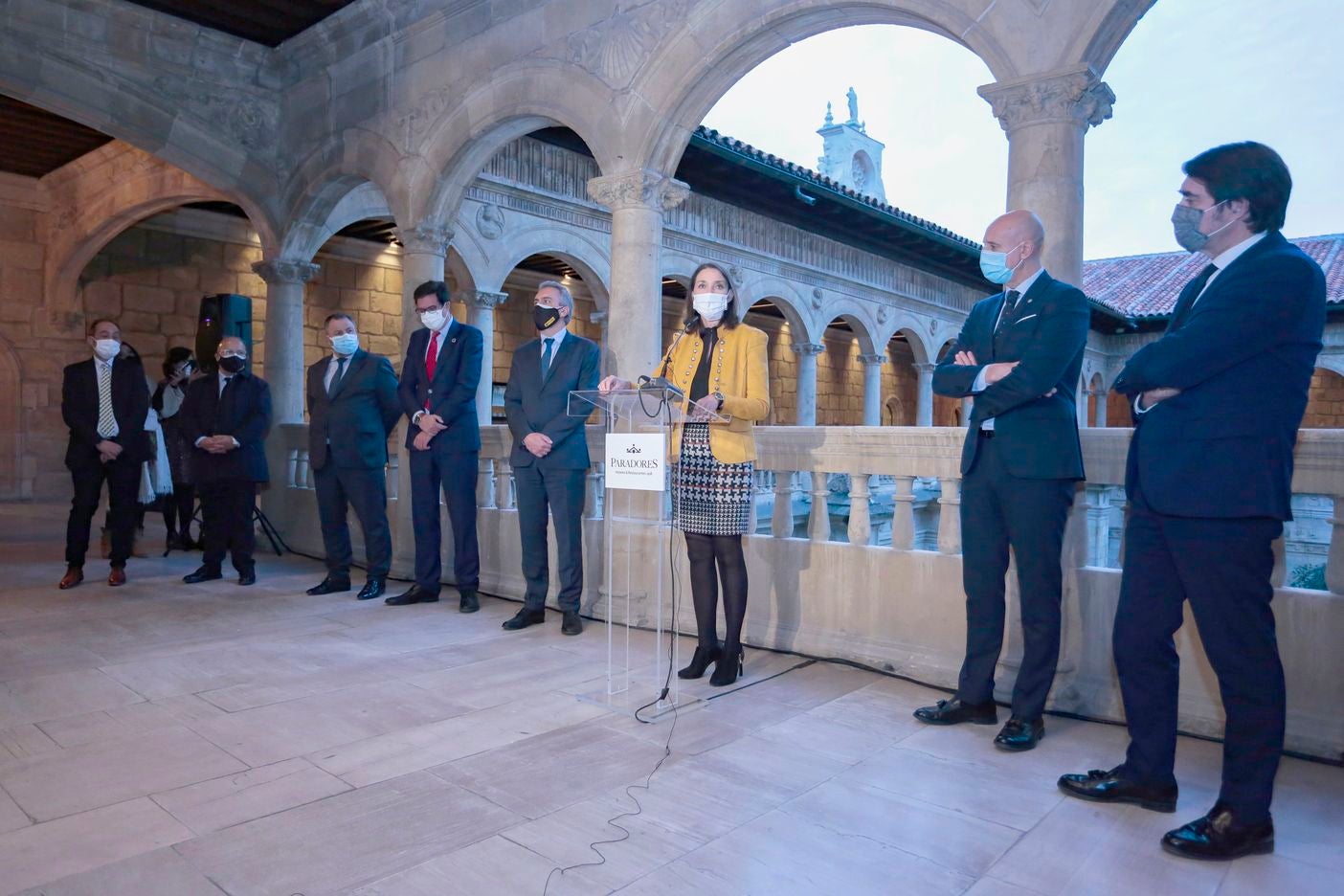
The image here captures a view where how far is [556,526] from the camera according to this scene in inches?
177

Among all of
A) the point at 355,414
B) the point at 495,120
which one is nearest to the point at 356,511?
the point at 355,414

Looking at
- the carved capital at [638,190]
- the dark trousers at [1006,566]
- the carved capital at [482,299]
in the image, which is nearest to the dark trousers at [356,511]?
the carved capital at [638,190]

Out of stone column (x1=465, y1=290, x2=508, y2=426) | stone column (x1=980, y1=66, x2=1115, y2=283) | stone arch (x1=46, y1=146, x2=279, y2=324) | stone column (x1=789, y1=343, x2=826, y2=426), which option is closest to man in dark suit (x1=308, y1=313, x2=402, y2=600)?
stone arch (x1=46, y1=146, x2=279, y2=324)

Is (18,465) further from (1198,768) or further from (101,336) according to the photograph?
(1198,768)

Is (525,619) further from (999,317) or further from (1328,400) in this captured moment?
(1328,400)

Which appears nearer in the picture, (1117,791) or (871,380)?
(1117,791)

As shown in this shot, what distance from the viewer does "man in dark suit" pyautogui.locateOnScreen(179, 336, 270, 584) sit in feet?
18.4

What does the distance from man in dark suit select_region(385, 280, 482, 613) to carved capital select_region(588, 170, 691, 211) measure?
107cm

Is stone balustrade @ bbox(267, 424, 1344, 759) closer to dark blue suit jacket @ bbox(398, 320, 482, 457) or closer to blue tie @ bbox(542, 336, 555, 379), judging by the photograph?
blue tie @ bbox(542, 336, 555, 379)

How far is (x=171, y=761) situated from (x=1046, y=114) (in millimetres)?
3837

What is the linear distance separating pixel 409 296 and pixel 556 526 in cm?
274

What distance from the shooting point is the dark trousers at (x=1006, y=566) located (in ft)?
9.33

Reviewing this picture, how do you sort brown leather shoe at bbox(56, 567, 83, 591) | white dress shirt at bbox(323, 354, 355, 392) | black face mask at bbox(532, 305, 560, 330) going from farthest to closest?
white dress shirt at bbox(323, 354, 355, 392) < brown leather shoe at bbox(56, 567, 83, 591) < black face mask at bbox(532, 305, 560, 330)

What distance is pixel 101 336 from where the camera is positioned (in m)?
5.37
